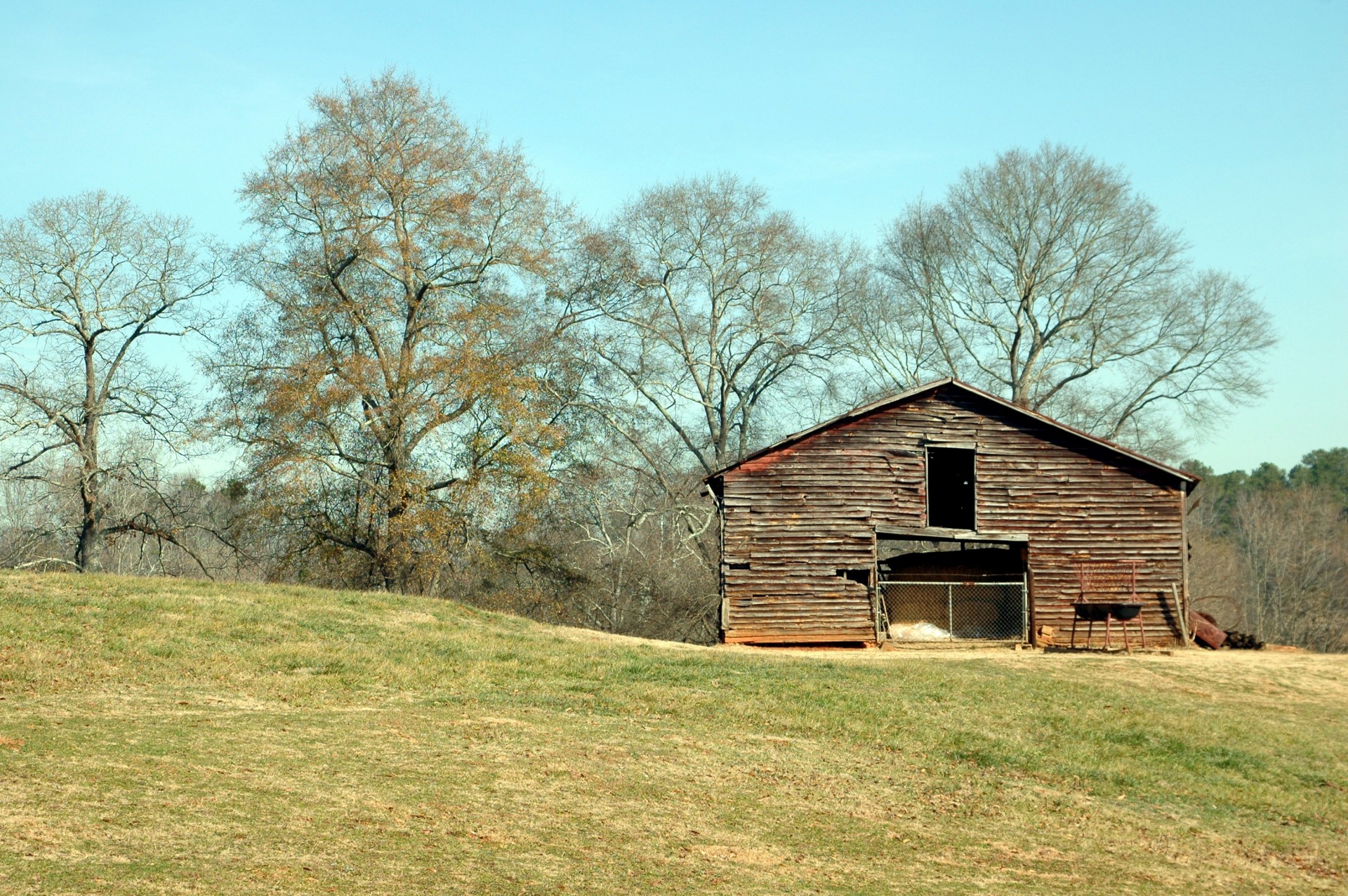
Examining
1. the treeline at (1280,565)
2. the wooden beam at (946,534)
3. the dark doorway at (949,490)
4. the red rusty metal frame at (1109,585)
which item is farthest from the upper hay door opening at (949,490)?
the treeline at (1280,565)

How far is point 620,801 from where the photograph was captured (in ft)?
41.5

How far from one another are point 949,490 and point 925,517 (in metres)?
8.80

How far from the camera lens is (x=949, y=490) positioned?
1492 inches

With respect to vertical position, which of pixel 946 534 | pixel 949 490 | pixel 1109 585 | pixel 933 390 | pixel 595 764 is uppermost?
pixel 933 390

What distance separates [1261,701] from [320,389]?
25572mm

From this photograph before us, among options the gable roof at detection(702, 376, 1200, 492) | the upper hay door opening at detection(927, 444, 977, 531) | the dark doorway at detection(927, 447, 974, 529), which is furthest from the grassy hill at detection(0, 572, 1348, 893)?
the dark doorway at detection(927, 447, 974, 529)

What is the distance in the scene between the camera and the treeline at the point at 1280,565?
6153 cm

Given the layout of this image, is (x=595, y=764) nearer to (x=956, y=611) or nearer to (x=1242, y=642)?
(x=956, y=611)

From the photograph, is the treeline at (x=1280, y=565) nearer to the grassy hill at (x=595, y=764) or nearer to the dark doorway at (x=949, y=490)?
the dark doorway at (x=949, y=490)

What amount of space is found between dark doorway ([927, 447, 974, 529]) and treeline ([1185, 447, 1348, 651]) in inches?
852

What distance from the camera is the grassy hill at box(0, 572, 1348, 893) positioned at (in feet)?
33.5

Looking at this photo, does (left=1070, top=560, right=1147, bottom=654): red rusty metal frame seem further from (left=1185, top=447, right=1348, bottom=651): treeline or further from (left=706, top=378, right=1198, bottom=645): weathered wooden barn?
(left=1185, top=447, right=1348, bottom=651): treeline

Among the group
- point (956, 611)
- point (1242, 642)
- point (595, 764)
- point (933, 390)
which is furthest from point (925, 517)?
point (595, 764)

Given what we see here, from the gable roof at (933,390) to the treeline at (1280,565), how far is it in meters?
27.9
